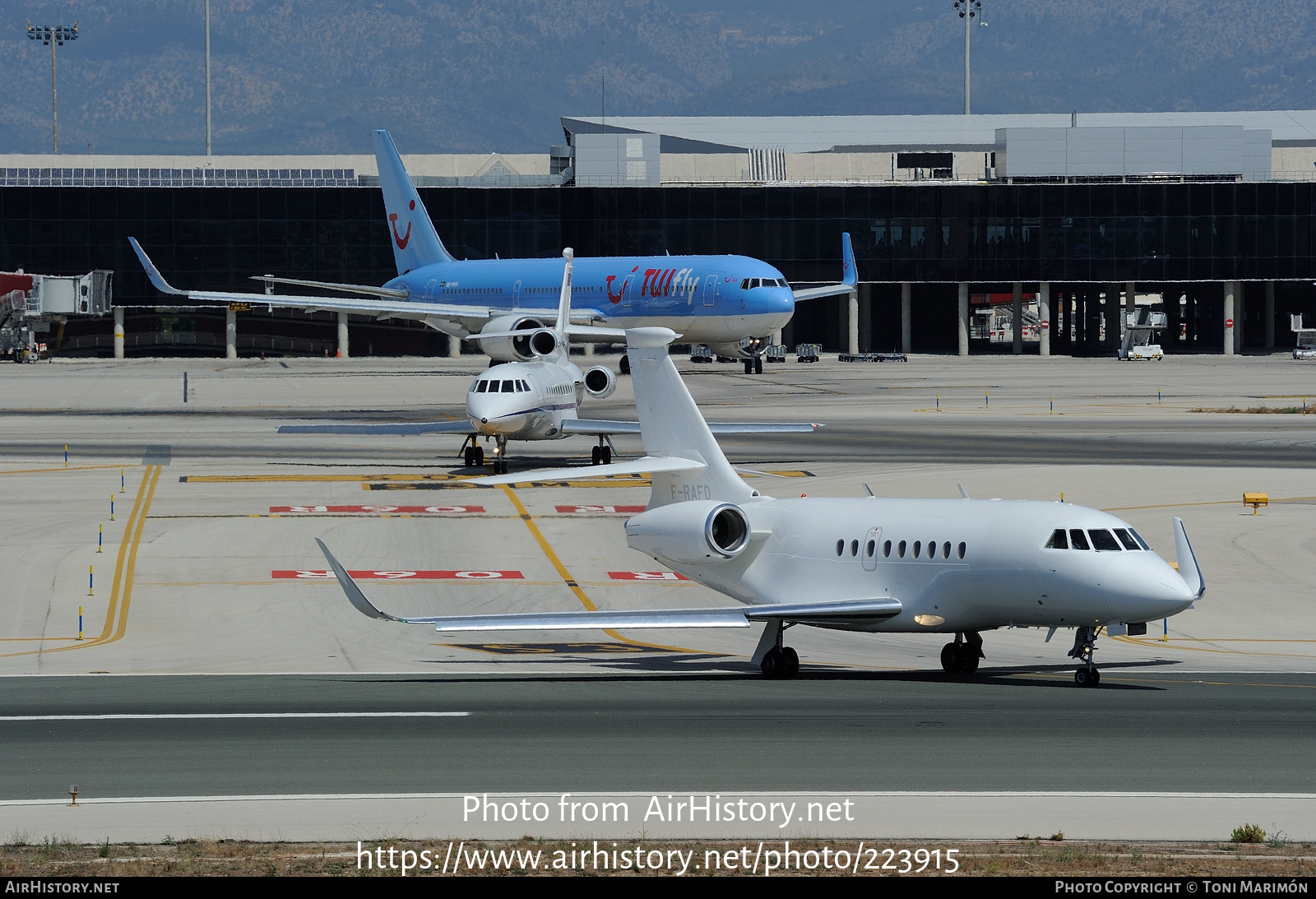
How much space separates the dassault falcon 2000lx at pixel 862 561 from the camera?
1000 inches

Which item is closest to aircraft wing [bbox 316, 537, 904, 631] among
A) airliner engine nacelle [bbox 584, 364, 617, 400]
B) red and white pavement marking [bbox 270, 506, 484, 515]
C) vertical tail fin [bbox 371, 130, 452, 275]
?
red and white pavement marking [bbox 270, 506, 484, 515]

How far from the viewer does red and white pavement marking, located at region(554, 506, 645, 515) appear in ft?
167

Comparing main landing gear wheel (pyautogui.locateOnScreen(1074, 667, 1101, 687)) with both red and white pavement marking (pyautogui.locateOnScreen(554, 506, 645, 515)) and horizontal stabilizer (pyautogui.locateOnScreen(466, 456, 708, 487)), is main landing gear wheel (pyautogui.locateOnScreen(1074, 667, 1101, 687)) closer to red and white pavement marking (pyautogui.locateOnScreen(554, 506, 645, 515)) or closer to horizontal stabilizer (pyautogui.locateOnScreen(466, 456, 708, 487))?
horizontal stabilizer (pyautogui.locateOnScreen(466, 456, 708, 487))

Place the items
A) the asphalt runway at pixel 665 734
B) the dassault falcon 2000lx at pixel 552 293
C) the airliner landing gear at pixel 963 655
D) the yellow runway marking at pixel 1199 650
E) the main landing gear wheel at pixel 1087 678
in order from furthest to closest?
the dassault falcon 2000lx at pixel 552 293 < the yellow runway marking at pixel 1199 650 < the airliner landing gear at pixel 963 655 < the main landing gear wheel at pixel 1087 678 < the asphalt runway at pixel 665 734

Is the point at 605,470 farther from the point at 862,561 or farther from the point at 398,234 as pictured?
the point at 398,234

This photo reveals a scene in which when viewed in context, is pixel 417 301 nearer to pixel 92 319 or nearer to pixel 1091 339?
pixel 92 319

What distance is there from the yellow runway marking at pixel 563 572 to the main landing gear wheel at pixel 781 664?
2.88 meters

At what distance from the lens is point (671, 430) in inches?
1264

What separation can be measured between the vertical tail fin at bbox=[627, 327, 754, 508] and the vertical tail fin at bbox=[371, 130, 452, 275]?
7656cm

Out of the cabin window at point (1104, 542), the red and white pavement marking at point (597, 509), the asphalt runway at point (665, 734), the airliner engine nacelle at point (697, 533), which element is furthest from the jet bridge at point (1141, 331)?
the cabin window at point (1104, 542)

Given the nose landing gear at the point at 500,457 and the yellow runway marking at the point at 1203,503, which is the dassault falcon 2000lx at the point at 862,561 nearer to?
the yellow runway marking at the point at 1203,503

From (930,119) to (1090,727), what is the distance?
175 meters

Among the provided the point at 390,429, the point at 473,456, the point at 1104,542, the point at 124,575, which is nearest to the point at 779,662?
the point at 1104,542

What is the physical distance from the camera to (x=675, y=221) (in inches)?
5866
